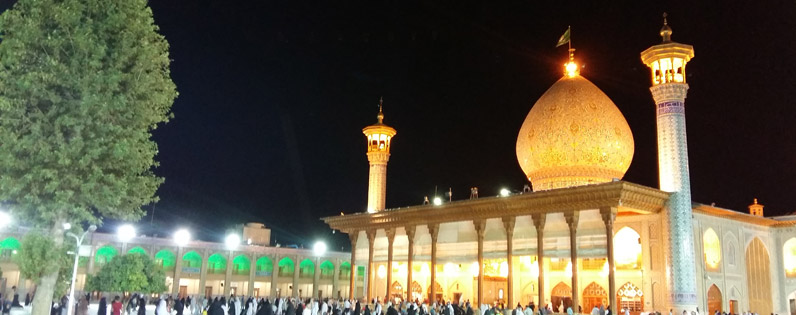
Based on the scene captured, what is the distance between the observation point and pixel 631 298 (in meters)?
23.4

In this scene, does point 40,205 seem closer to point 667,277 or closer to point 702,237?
point 667,277

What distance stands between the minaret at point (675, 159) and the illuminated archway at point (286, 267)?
3303 cm

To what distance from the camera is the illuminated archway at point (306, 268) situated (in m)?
51.3

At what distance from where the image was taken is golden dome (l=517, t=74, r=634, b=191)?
25.6 metres

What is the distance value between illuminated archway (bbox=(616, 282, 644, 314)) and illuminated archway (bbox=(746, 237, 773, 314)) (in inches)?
204

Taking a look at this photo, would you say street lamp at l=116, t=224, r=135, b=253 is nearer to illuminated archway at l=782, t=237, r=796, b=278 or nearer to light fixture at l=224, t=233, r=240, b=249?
A: light fixture at l=224, t=233, r=240, b=249

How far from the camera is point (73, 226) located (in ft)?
44.0

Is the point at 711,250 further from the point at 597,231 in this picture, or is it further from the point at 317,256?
the point at 317,256

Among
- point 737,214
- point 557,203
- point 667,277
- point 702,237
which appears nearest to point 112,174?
point 557,203

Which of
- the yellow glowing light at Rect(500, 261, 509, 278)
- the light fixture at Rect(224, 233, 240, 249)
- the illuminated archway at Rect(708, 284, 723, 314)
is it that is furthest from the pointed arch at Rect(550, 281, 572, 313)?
the light fixture at Rect(224, 233, 240, 249)

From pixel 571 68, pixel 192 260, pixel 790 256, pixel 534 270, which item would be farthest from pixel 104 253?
pixel 790 256

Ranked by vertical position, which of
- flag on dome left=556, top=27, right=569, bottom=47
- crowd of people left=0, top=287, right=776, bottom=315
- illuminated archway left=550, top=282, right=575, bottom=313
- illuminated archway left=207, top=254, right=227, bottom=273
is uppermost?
flag on dome left=556, top=27, right=569, bottom=47

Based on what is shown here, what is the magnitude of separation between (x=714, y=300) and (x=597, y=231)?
4.48 metres

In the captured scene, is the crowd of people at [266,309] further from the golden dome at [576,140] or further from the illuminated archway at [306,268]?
the illuminated archway at [306,268]
